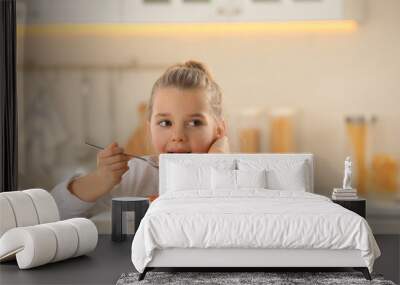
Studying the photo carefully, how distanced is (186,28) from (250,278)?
3.14 m

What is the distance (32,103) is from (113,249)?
6.37ft

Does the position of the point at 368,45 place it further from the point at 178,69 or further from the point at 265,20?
the point at 178,69

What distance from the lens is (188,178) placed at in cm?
637

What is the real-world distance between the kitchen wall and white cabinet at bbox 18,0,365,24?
16cm

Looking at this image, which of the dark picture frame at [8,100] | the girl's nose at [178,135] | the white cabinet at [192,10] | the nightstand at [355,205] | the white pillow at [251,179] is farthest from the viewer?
the white cabinet at [192,10]

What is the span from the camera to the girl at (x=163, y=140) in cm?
688

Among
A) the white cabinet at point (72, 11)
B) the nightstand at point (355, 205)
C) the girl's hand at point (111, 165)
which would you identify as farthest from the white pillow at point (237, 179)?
the white cabinet at point (72, 11)

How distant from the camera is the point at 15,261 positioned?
545cm

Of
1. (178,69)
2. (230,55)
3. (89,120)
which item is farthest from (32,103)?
A: (230,55)

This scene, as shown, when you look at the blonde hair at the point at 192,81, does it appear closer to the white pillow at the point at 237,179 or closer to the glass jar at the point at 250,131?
the glass jar at the point at 250,131

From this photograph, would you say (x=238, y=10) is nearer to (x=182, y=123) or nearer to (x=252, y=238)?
(x=182, y=123)

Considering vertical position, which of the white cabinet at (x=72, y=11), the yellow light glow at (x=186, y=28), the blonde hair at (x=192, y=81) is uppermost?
the white cabinet at (x=72, y=11)

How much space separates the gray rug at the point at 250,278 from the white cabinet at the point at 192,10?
2958 mm

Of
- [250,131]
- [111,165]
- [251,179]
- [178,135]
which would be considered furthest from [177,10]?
[251,179]
